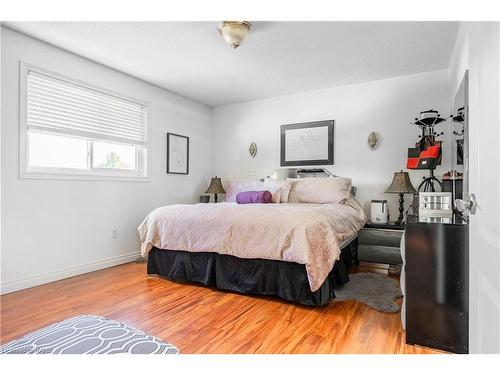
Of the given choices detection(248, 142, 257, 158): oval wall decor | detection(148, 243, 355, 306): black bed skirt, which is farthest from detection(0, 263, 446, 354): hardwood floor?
detection(248, 142, 257, 158): oval wall decor

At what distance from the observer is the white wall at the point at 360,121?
3877 millimetres

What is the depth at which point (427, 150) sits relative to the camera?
3502 millimetres

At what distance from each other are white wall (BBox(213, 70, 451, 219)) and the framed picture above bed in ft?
0.32

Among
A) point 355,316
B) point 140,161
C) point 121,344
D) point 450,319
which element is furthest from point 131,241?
point 450,319

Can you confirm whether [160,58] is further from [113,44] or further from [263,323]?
[263,323]

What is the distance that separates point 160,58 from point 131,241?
7.56 ft

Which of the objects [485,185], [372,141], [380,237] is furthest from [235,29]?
[380,237]

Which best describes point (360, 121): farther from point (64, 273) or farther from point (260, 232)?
point (64, 273)

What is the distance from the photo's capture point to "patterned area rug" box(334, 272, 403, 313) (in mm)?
2434

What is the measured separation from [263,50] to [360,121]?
6.02ft

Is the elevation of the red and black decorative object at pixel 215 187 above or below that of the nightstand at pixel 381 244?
above

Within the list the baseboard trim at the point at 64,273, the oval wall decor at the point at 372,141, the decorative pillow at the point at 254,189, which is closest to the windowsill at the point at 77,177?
the baseboard trim at the point at 64,273

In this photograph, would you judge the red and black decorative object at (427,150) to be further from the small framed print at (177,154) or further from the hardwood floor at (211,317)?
the small framed print at (177,154)

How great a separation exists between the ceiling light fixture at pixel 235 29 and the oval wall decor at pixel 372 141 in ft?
7.68
